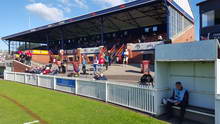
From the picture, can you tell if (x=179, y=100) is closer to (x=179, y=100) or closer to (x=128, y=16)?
(x=179, y=100)

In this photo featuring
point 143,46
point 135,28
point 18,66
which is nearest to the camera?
point 143,46

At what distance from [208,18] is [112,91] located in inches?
617

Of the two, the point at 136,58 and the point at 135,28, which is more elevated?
the point at 135,28

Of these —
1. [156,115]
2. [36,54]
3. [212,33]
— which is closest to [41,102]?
[156,115]

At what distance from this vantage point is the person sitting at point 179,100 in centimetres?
597

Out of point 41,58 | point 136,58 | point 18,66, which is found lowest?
point 18,66

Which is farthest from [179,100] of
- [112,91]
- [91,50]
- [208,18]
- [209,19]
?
[91,50]

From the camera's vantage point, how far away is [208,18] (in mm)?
18938

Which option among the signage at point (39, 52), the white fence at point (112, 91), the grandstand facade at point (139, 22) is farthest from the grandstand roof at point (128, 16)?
the white fence at point (112, 91)

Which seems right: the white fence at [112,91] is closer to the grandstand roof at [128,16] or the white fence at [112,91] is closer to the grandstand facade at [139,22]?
the grandstand facade at [139,22]

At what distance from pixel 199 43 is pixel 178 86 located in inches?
66.3

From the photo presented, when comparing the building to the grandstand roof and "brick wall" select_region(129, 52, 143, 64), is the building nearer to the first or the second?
the grandstand roof

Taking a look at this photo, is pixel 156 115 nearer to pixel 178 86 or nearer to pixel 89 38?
pixel 178 86

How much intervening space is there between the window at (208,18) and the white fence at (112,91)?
15126 mm
